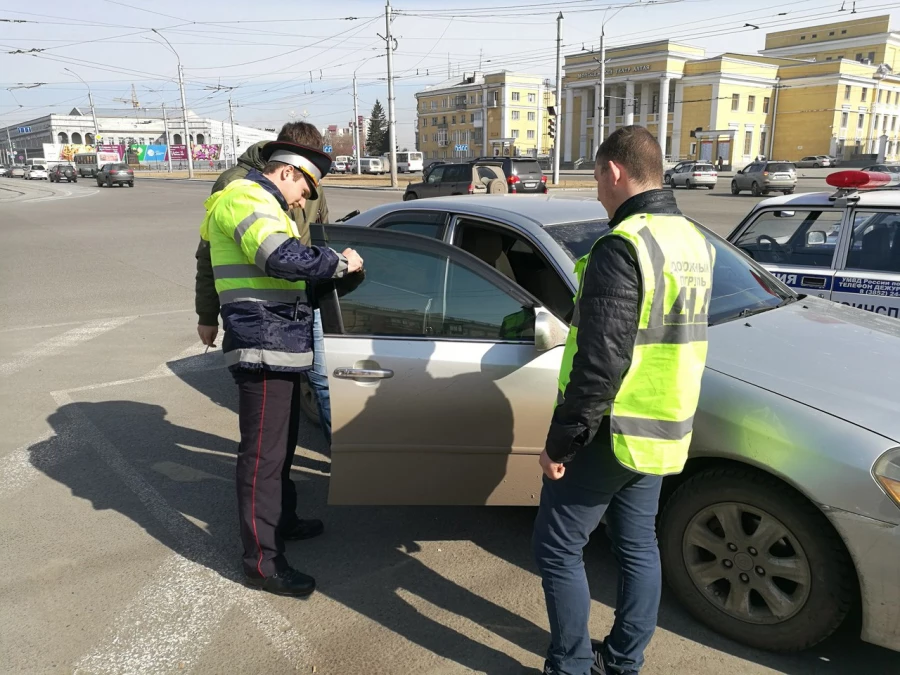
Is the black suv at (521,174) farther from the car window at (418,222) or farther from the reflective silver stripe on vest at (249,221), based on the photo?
the reflective silver stripe on vest at (249,221)

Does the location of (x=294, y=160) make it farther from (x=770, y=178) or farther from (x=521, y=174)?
(x=770, y=178)

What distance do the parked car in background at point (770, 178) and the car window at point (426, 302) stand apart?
31037 millimetres

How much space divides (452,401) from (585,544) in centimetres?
92

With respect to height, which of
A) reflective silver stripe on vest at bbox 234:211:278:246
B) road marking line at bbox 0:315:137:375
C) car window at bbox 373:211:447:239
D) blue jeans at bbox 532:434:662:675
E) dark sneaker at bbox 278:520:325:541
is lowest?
dark sneaker at bbox 278:520:325:541

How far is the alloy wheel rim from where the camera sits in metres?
2.44

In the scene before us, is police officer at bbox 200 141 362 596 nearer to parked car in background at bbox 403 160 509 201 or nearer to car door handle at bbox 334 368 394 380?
car door handle at bbox 334 368 394 380

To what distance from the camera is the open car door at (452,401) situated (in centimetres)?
288

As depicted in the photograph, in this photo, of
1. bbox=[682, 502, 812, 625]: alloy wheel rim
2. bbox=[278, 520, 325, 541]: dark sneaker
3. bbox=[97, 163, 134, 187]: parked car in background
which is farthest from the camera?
bbox=[97, 163, 134, 187]: parked car in background

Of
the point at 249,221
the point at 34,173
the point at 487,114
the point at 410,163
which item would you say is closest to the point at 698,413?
the point at 249,221

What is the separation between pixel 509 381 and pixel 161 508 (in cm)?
216

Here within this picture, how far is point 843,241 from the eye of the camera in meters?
5.04

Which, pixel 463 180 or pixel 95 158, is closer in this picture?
pixel 463 180

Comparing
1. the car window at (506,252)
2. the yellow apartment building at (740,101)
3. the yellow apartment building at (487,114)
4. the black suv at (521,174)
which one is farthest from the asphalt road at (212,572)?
the yellow apartment building at (487,114)

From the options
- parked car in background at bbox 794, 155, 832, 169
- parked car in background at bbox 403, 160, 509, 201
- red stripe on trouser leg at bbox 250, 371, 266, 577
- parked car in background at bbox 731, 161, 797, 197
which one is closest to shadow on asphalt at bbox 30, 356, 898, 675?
red stripe on trouser leg at bbox 250, 371, 266, 577
